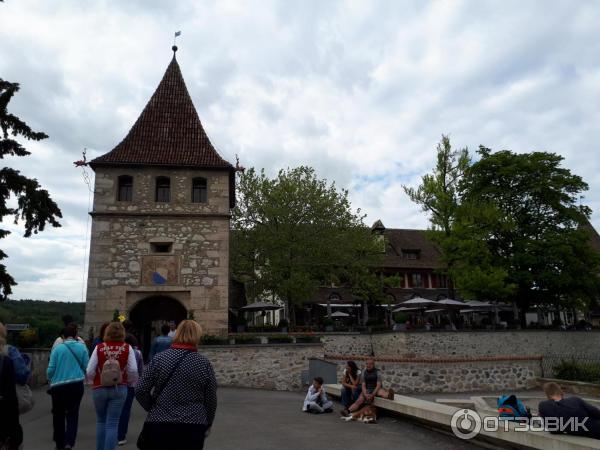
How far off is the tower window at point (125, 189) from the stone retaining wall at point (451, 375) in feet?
35.5

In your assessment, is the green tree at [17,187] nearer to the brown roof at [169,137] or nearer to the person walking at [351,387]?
the brown roof at [169,137]

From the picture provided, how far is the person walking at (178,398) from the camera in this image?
3.69m

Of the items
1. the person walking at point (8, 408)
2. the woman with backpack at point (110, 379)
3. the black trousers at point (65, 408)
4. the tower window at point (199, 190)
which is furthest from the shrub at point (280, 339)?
the person walking at point (8, 408)

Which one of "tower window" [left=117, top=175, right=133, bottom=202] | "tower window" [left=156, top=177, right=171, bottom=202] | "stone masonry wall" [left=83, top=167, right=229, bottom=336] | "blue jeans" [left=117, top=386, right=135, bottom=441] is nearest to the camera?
"blue jeans" [left=117, top=386, right=135, bottom=441]

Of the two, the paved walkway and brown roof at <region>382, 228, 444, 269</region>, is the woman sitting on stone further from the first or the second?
brown roof at <region>382, 228, 444, 269</region>

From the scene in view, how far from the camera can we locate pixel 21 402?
4344mm

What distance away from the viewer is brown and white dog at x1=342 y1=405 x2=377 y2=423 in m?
9.59

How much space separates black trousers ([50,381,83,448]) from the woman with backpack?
2.87ft

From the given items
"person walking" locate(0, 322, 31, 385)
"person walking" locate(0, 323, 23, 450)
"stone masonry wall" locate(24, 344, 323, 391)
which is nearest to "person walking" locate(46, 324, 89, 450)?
"person walking" locate(0, 322, 31, 385)

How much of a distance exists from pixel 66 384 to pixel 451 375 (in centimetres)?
1584

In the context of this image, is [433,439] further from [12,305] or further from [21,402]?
[12,305]

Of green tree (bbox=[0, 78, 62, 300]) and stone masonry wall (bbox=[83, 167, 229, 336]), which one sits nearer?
green tree (bbox=[0, 78, 62, 300])

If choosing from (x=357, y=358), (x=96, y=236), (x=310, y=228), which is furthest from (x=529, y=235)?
(x=96, y=236)

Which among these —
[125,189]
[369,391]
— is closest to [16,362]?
[369,391]
